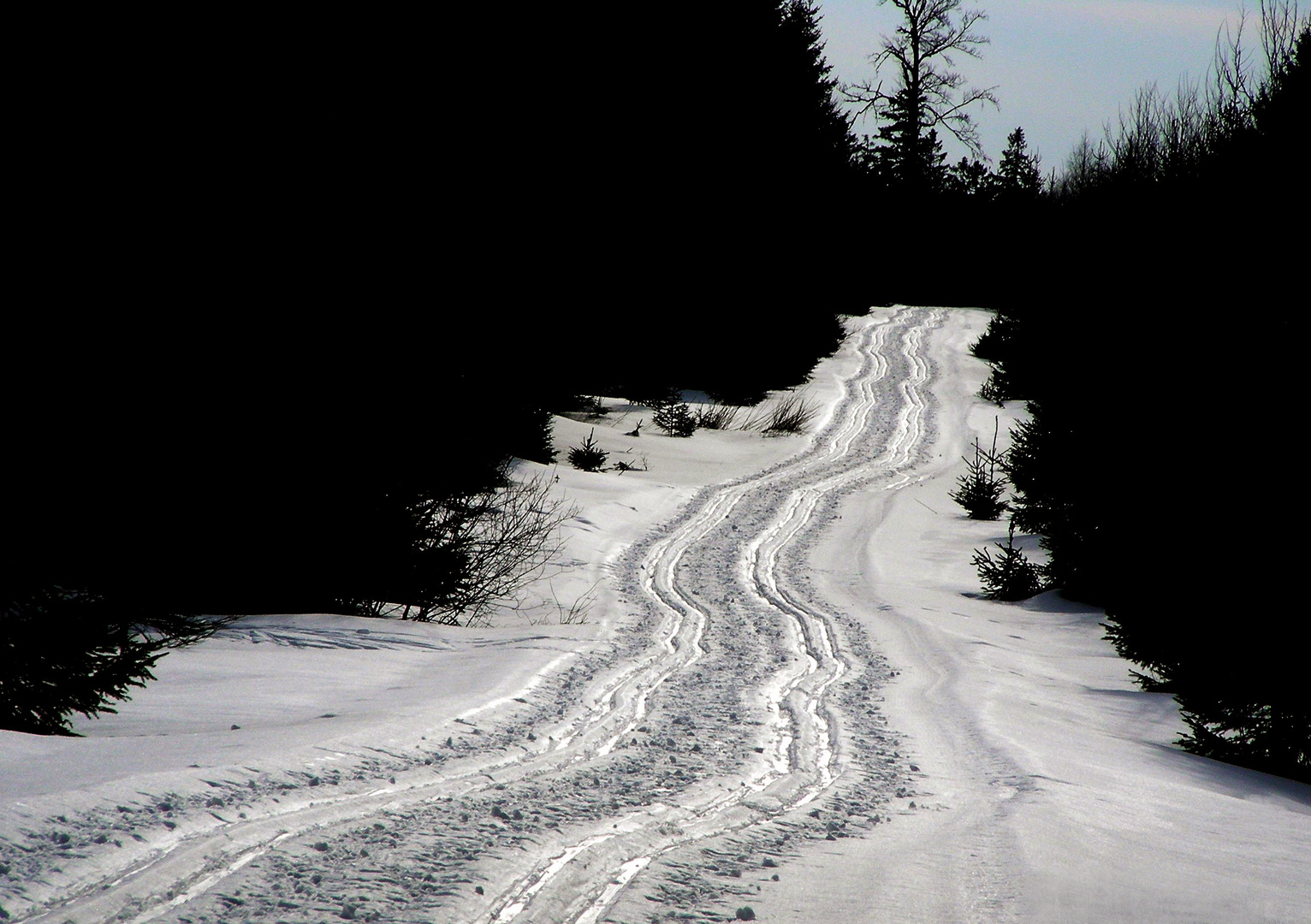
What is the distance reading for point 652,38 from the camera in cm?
2492

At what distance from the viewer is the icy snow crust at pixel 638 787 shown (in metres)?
2.44

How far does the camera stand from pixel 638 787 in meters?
3.54

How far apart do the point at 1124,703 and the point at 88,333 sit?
6614 mm

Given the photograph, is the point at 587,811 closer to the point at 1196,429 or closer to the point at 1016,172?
the point at 1196,429

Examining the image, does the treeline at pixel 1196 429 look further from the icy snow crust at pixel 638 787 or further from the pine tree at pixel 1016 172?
the pine tree at pixel 1016 172

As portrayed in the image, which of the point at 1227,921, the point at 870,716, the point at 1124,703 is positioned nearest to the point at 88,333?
the point at 870,716

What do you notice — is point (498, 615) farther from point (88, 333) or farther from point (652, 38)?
point (652, 38)

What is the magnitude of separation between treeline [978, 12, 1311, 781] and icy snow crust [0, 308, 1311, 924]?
0.51m

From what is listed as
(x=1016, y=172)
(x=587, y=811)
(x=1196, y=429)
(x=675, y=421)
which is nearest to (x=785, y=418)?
(x=675, y=421)

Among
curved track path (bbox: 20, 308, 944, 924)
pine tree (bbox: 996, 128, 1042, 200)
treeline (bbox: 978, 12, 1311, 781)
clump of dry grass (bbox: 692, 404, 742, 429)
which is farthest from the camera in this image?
pine tree (bbox: 996, 128, 1042, 200)

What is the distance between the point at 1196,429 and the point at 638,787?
4610mm

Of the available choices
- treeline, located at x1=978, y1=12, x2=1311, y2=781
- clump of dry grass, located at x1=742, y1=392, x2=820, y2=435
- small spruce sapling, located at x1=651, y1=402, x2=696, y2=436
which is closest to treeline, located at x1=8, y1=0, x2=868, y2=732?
treeline, located at x1=978, y1=12, x2=1311, y2=781

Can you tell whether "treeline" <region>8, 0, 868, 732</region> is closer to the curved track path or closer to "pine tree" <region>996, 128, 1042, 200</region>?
the curved track path

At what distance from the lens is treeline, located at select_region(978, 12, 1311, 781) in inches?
198
